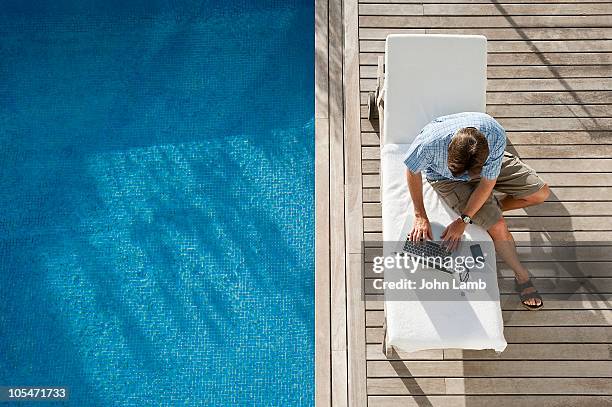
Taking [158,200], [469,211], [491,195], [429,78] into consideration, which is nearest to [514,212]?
[491,195]

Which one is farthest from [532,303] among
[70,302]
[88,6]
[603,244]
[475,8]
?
[88,6]

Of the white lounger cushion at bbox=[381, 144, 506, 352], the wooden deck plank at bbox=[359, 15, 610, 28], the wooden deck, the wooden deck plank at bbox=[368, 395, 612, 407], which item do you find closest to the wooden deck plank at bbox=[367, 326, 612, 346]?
the wooden deck

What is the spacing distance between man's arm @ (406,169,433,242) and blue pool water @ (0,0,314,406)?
2.81 ft

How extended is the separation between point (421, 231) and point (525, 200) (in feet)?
Answer: 2.15

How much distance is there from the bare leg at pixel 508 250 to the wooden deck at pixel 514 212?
5.3 inches

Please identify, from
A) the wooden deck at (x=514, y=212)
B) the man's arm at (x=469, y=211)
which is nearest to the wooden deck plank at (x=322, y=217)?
the wooden deck at (x=514, y=212)

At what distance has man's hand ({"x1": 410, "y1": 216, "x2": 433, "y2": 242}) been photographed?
9.59ft

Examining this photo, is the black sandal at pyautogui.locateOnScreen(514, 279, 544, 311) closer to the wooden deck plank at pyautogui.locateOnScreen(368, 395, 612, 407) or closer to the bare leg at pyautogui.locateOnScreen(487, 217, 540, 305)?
the bare leg at pyautogui.locateOnScreen(487, 217, 540, 305)

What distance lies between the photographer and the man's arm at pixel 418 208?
9.57 ft

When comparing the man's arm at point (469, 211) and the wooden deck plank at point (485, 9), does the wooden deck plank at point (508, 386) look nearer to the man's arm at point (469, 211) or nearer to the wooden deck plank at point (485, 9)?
the man's arm at point (469, 211)

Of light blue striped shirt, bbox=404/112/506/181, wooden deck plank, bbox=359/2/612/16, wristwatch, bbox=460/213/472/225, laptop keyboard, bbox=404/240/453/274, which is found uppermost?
wooden deck plank, bbox=359/2/612/16

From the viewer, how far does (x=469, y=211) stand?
290 centimetres

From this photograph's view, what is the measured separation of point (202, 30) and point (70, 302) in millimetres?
1851

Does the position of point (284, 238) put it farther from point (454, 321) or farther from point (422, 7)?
point (422, 7)
